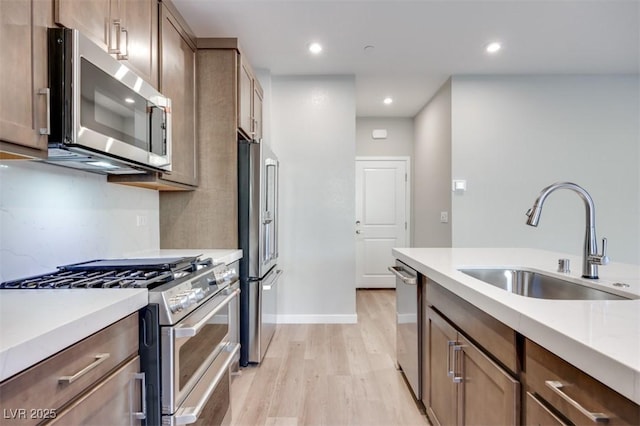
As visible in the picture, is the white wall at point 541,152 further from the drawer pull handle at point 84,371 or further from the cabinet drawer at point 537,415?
the drawer pull handle at point 84,371

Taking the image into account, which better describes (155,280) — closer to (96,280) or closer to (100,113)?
(96,280)

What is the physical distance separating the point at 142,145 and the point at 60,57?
517mm

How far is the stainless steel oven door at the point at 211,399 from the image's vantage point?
1.19 meters


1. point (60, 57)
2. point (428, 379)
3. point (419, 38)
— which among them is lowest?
point (428, 379)

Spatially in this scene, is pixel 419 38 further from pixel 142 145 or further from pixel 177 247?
pixel 177 247

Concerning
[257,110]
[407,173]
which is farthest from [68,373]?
[407,173]

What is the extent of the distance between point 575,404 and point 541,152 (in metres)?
3.54

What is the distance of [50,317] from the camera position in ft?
2.61

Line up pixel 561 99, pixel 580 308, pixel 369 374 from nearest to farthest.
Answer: pixel 580 308
pixel 369 374
pixel 561 99

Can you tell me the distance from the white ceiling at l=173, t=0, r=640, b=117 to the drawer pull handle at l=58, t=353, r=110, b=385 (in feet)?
7.66

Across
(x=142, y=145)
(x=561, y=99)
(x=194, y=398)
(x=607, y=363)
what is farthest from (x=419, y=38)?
(x=194, y=398)

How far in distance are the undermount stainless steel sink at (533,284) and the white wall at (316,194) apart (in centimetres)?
188

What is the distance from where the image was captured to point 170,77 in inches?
79.2

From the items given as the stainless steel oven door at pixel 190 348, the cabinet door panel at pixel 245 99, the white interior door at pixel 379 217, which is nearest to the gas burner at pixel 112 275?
the stainless steel oven door at pixel 190 348
